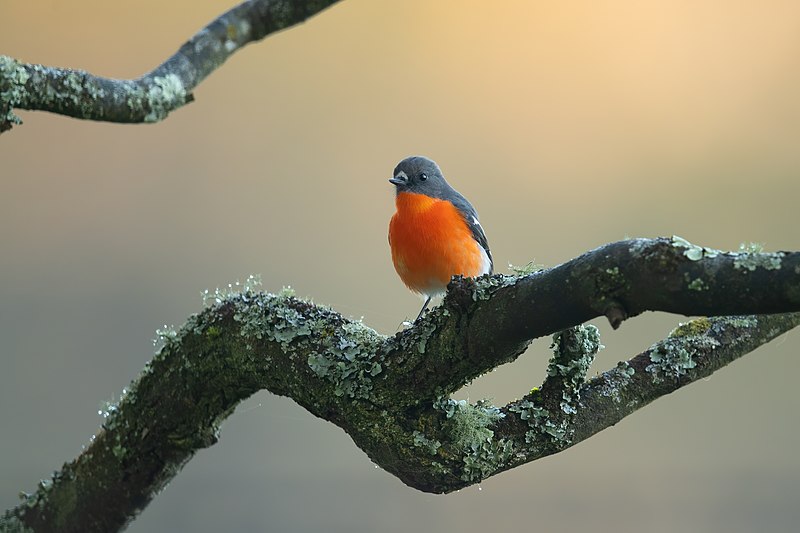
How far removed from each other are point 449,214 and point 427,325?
104 centimetres

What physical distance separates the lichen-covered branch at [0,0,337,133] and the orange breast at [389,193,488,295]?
104cm

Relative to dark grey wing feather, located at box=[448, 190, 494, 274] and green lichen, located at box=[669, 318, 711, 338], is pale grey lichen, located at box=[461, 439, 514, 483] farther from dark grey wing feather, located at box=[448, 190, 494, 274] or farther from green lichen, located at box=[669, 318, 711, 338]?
dark grey wing feather, located at box=[448, 190, 494, 274]

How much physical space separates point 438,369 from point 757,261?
1.64 ft

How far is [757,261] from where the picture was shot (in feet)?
2.76

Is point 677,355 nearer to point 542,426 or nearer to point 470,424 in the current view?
point 542,426

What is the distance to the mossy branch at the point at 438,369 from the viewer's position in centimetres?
93

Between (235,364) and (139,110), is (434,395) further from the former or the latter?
(139,110)

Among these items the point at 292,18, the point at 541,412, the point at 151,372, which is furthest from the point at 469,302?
the point at 151,372

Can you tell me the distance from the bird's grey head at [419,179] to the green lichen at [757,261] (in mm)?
1482

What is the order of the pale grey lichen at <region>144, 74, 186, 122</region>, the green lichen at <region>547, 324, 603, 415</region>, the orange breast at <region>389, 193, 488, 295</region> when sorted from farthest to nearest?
the orange breast at <region>389, 193, 488, 295</region>
the green lichen at <region>547, 324, 603, 415</region>
the pale grey lichen at <region>144, 74, 186, 122</region>

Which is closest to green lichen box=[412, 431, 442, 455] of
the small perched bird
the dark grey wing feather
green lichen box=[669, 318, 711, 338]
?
green lichen box=[669, 318, 711, 338]

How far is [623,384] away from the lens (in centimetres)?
136

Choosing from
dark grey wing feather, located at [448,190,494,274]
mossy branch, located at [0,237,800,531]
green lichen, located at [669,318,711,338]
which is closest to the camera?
mossy branch, located at [0,237,800,531]

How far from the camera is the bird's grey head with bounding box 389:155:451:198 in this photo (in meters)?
2.32
